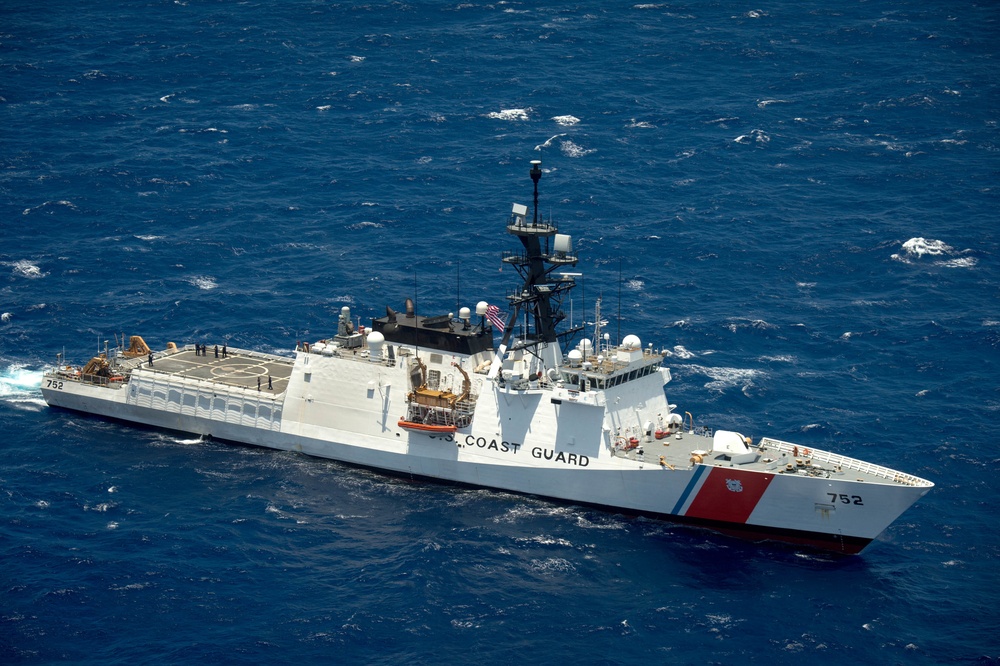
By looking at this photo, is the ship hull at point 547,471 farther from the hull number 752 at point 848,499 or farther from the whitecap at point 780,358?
the whitecap at point 780,358

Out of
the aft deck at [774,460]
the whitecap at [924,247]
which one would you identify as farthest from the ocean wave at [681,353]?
the whitecap at [924,247]

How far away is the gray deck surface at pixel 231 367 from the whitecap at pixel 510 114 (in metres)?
36.0

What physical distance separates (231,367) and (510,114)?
128ft

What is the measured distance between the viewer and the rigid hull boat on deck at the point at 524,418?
63094 millimetres

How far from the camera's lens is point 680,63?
115500mm

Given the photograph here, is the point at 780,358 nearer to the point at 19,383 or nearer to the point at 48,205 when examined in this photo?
the point at 19,383

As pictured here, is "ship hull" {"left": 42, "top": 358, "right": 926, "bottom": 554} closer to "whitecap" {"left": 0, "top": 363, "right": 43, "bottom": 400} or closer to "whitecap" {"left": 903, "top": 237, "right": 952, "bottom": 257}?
"whitecap" {"left": 0, "top": 363, "right": 43, "bottom": 400}

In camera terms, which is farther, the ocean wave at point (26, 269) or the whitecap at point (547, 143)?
the whitecap at point (547, 143)

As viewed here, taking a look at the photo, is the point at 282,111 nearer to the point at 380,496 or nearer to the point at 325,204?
the point at 325,204

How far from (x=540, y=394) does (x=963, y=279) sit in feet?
114

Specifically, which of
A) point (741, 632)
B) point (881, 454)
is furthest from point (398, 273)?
point (741, 632)

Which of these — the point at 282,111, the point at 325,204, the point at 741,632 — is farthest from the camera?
the point at 282,111

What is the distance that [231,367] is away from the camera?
79.0 m

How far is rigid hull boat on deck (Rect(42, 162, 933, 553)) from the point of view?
63094 millimetres
